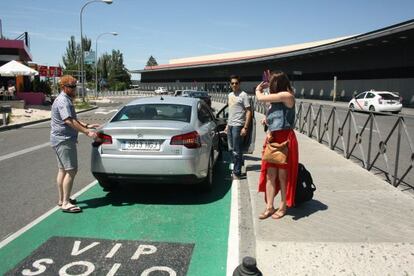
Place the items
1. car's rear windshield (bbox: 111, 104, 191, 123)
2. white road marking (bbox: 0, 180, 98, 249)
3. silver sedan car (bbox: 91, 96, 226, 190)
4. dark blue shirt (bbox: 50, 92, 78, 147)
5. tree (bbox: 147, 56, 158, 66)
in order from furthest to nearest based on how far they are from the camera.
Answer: tree (bbox: 147, 56, 158, 66), car's rear windshield (bbox: 111, 104, 191, 123), silver sedan car (bbox: 91, 96, 226, 190), dark blue shirt (bbox: 50, 92, 78, 147), white road marking (bbox: 0, 180, 98, 249)

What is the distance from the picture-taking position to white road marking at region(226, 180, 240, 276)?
4249mm

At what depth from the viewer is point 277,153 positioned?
5.14 m

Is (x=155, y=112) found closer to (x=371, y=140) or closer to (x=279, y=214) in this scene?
(x=279, y=214)

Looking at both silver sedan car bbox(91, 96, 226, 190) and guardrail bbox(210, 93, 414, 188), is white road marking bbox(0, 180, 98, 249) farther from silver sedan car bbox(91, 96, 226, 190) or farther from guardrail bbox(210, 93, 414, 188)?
guardrail bbox(210, 93, 414, 188)

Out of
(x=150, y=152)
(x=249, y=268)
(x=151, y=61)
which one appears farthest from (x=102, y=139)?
(x=151, y=61)

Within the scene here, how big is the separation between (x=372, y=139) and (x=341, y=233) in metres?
4.30

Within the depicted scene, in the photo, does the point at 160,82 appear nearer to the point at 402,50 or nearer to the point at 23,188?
the point at 402,50

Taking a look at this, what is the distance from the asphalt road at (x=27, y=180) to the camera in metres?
5.86

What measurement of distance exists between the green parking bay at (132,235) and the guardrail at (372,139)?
3.00m

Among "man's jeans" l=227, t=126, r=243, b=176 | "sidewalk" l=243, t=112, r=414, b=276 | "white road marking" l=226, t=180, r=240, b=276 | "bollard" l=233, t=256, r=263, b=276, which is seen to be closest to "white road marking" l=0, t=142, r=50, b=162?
"man's jeans" l=227, t=126, r=243, b=176

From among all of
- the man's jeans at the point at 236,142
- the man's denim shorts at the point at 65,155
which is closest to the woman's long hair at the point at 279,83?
the man's jeans at the point at 236,142

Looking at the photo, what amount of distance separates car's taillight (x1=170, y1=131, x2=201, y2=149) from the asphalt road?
2.04 m

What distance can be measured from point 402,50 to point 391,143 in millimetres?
34790

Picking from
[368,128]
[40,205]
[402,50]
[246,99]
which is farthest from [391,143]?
[402,50]
